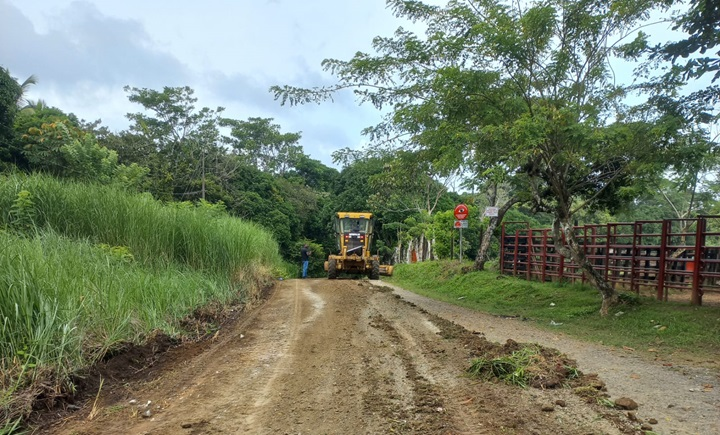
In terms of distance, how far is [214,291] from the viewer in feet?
28.8

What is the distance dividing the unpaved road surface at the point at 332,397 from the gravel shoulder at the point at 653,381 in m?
0.04

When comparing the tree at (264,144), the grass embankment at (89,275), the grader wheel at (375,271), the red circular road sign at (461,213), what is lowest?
the grader wheel at (375,271)

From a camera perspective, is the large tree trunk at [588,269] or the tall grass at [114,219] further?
the large tree trunk at [588,269]

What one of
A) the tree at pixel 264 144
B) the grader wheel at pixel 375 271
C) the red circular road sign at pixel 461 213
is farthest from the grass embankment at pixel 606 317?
the tree at pixel 264 144

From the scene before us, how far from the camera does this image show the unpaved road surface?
11.5 ft

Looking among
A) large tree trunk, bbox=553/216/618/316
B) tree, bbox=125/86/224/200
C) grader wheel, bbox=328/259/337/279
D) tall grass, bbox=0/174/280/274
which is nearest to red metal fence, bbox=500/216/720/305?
large tree trunk, bbox=553/216/618/316

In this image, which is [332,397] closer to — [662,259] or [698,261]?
[698,261]

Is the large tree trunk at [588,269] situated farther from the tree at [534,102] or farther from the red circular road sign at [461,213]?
the red circular road sign at [461,213]

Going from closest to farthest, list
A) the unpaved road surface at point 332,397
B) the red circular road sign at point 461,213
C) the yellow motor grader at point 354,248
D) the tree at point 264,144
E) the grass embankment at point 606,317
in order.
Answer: the unpaved road surface at point 332,397
the grass embankment at point 606,317
the red circular road sign at point 461,213
the yellow motor grader at point 354,248
the tree at point 264,144

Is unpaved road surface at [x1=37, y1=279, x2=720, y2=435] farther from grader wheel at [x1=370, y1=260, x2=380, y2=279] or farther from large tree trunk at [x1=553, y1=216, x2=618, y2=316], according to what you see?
grader wheel at [x1=370, y1=260, x2=380, y2=279]

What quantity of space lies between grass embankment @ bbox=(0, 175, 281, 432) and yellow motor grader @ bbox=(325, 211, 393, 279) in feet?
29.7

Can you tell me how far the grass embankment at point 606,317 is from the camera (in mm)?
6850

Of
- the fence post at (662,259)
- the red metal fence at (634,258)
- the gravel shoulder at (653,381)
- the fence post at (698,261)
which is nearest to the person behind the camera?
the gravel shoulder at (653,381)

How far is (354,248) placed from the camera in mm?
21250
